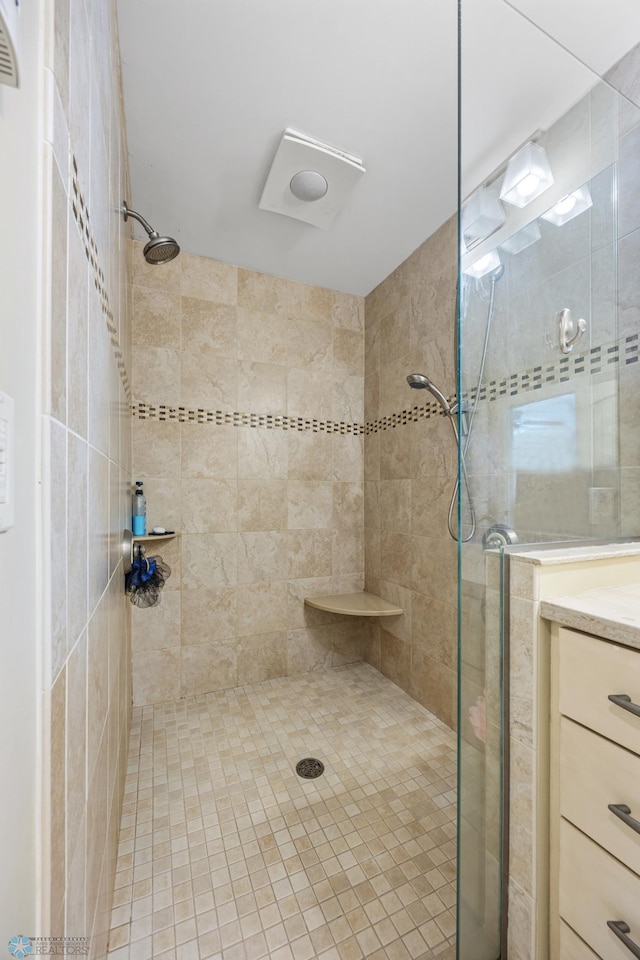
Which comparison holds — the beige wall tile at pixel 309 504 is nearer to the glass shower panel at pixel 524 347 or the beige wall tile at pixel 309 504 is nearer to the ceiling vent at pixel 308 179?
the ceiling vent at pixel 308 179

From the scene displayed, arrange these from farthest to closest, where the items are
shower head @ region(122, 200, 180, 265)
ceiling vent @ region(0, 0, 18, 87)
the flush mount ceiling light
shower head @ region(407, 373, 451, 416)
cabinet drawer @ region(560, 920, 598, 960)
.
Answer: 1. shower head @ region(407, 373, 451, 416)
2. the flush mount ceiling light
3. shower head @ region(122, 200, 180, 265)
4. cabinet drawer @ region(560, 920, 598, 960)
5. ceiling vent @ region(0, 0, 18, 87)

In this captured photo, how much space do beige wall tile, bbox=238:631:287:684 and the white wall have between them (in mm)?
1866

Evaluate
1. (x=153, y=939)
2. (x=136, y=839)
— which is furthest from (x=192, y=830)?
(x=153, y=939)

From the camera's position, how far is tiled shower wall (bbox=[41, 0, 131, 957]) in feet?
1.48

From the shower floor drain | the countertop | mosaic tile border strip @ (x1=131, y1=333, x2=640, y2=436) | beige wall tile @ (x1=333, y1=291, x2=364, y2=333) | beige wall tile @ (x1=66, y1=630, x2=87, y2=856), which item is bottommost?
the shower floor drain

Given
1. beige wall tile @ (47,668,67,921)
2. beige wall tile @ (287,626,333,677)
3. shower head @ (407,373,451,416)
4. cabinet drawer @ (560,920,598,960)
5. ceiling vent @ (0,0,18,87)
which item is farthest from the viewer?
beige wall tile @ (287,626,333,677)

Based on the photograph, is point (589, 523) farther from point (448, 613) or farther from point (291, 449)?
point (291, 449)

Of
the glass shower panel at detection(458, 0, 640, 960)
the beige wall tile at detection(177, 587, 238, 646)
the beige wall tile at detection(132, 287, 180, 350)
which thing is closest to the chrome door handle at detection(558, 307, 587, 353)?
the glass shower panel at detection(458, 0, 640, 960)

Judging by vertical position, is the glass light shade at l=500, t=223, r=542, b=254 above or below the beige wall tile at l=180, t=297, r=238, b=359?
below

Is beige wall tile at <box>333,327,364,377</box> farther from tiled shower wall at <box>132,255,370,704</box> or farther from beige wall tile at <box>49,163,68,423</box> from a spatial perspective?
beige wall tile at <box>49,163,68,423</box>

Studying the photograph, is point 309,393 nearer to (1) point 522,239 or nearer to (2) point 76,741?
(1) point 522,239

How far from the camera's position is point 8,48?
30 cm

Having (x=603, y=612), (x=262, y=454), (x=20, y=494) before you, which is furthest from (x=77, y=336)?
(x=262, y=454)

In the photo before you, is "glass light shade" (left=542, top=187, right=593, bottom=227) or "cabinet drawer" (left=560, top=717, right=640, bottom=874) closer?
"cabinet drawer" (left=560, top=717, right=640, bottom=874)
